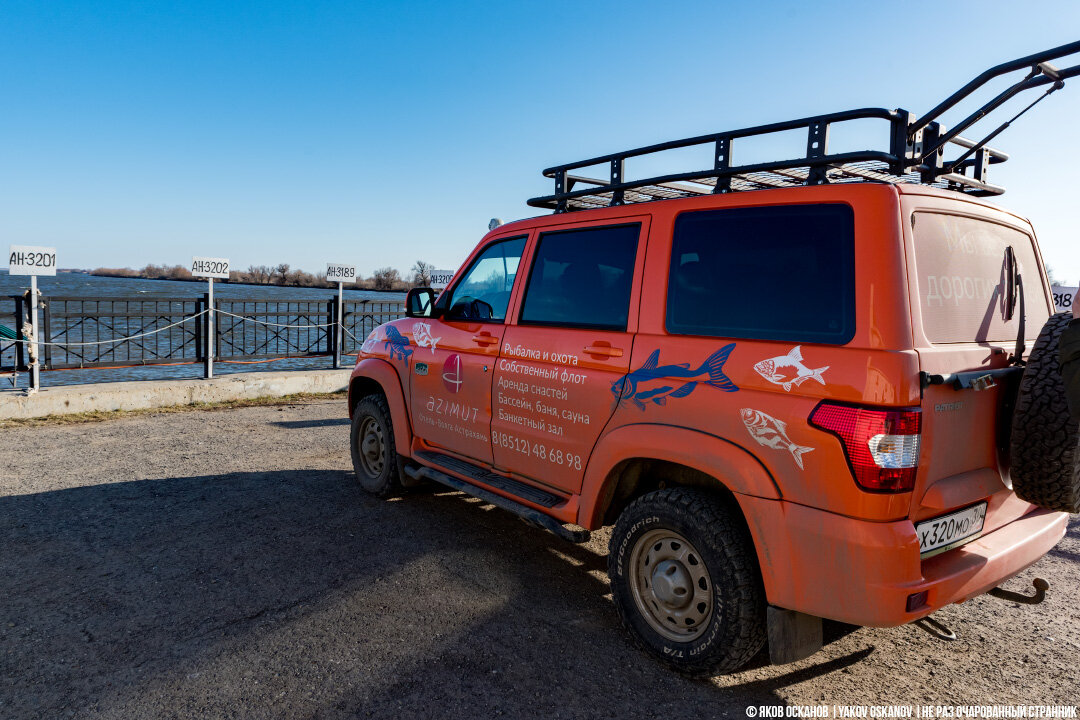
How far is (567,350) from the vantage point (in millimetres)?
3559

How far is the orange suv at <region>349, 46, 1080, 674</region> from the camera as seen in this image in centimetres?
241

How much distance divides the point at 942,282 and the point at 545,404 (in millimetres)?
1948

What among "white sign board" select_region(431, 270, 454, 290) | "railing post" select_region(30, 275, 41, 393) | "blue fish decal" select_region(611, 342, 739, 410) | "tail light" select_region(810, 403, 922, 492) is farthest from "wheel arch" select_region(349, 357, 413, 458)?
"white sign board" select_region(431, 270, 454, 290)

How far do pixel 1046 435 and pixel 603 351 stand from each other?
6.10ft

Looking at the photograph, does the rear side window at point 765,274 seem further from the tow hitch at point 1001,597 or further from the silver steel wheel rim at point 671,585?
the tow hitch at point 1001,597

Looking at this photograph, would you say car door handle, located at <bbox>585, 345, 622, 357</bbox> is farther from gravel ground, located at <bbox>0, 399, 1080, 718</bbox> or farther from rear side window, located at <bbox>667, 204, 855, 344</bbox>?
gravel ground, located at <bbox>0, 399, 1080, 718</bbox>

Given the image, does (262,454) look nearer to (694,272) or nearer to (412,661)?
(412,661)

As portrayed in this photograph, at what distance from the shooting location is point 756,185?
12.4ft

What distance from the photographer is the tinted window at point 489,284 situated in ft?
13.8

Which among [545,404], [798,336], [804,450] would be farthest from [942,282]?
[545,404]

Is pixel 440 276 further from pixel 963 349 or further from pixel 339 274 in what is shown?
pixel 963 349

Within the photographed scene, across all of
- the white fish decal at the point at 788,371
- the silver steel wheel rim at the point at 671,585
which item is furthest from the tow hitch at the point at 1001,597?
the white fish decal at the point at 788,371

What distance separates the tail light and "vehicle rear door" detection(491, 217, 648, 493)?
1.13 meters

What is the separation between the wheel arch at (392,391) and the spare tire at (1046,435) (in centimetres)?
362
